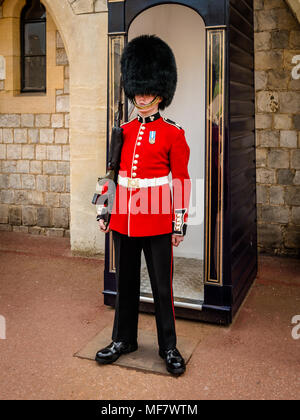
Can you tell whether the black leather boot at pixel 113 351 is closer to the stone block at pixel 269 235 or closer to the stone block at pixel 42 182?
the stone block at pixel 269 235

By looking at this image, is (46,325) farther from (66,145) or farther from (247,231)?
(66,145)

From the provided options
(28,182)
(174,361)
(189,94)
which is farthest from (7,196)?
(174,361)

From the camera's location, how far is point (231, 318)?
11.5 feet

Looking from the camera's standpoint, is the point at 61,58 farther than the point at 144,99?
Yes

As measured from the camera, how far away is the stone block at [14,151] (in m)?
6.56

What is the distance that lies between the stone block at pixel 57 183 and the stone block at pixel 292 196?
273 cm

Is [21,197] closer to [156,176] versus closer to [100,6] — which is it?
[100,6]

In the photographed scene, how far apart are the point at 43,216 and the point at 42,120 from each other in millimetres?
1214

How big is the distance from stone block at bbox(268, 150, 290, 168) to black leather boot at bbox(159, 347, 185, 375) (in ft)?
9.64

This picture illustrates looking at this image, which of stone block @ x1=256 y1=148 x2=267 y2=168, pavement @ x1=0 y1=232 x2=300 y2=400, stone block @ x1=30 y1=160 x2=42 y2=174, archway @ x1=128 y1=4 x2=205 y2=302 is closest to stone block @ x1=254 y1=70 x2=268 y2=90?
stone block @ x1=256 y1=148 x2=267 y2=168

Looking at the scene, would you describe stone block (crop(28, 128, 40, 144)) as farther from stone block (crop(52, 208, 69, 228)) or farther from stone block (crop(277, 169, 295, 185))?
stone block (crop(277, 169, 295, 185))

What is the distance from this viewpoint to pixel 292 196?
5270mm

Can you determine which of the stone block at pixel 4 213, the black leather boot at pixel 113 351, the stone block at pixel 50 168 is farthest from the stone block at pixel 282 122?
the stone block at pixel 4 213

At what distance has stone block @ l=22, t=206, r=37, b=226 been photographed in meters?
6.55
